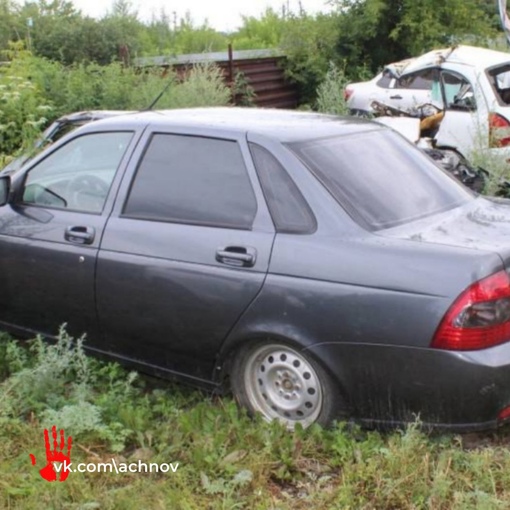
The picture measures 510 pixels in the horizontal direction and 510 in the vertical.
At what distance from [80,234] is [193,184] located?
72 cm

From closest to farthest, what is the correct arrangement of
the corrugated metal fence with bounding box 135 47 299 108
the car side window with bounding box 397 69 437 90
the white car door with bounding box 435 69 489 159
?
the white car door with bounding box 435 69 489 159 → the car side window with bounding box 397 69 437 90 → the corrugated metal fence with bounding box 135 47 299 108

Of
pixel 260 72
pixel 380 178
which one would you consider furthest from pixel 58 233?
pixel 260 72

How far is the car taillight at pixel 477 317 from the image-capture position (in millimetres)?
3424

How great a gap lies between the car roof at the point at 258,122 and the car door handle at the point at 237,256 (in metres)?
0.61

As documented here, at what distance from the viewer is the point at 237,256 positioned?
156 inches

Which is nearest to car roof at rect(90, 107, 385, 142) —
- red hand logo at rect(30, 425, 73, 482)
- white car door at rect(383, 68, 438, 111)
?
red hand logo at rect(30, 425, 73, 482)

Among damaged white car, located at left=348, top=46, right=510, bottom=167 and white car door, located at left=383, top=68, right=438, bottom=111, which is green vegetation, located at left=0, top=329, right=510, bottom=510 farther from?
white car door, located at left=383, top=68, right=438, bottom=111

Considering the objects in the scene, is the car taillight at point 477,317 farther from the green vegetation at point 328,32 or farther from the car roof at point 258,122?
the green vegetation at point 328,32

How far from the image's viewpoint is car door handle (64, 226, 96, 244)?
4.51 m

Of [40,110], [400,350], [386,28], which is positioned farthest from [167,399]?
[386,28]

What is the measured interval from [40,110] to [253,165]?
7354 mm

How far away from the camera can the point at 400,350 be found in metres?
3.53

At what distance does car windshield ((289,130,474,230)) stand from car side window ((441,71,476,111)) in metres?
5.36

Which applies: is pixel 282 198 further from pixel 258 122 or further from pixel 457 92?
pixel 457 92
